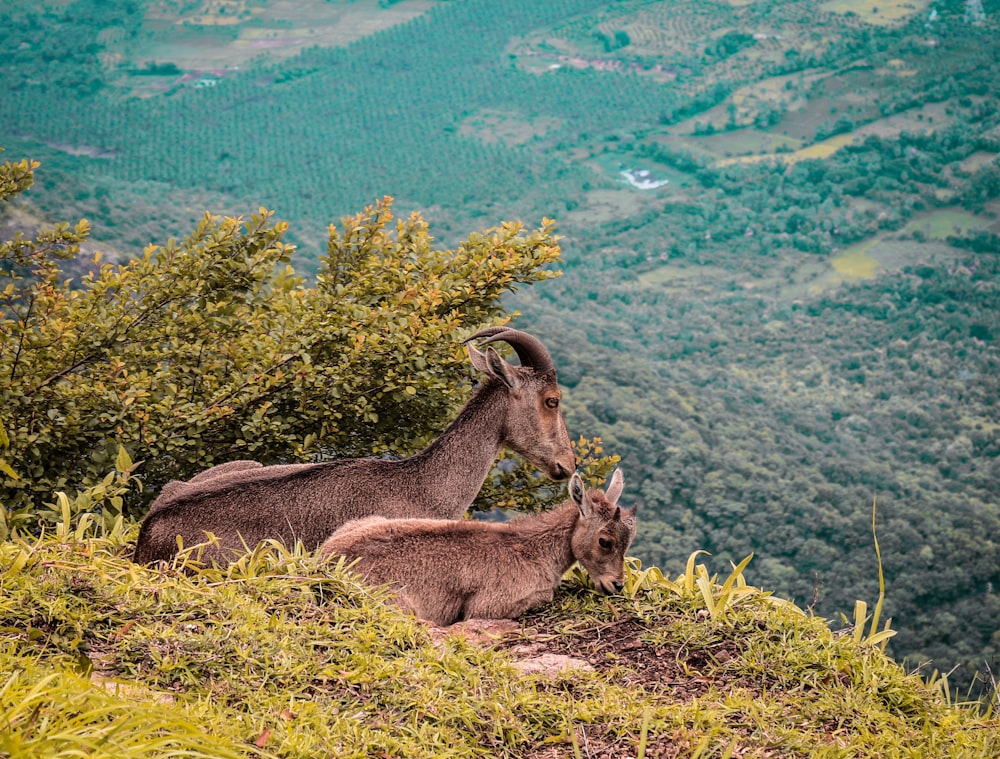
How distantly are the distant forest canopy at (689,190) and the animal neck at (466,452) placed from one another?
22479 millimetres

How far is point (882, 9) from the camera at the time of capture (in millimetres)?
139000

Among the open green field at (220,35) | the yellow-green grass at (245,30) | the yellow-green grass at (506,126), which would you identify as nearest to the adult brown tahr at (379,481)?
the yellow-green grass at (506,126)

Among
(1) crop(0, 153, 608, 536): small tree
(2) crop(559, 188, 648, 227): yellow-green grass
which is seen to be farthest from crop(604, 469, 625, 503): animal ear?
(2) crop(559, 188, 648, 227): yellow-green grass

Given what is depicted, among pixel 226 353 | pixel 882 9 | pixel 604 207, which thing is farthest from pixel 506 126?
pixel 226 353

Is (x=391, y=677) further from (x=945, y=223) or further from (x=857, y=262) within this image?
(x=945, y=223)

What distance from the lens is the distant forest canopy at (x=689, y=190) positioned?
45500 mm

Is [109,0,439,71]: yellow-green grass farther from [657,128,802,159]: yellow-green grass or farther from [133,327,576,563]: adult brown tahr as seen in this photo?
[133,327,576,563]: adult brown tahr

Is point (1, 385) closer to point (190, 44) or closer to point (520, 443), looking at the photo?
point (520, 443)

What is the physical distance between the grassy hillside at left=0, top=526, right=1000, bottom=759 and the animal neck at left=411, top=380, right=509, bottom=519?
6.07ft

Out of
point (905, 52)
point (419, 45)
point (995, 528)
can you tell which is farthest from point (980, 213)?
point (419, 45)

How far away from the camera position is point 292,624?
508 centimetres

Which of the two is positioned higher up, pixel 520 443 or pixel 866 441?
pixel 520 443

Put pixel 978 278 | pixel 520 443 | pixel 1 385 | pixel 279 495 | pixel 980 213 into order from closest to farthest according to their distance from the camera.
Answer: pixel 279 495
pixel 520 443
pixel 1 385
pixel 978 278
pixel 980 213

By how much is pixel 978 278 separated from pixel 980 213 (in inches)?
616
